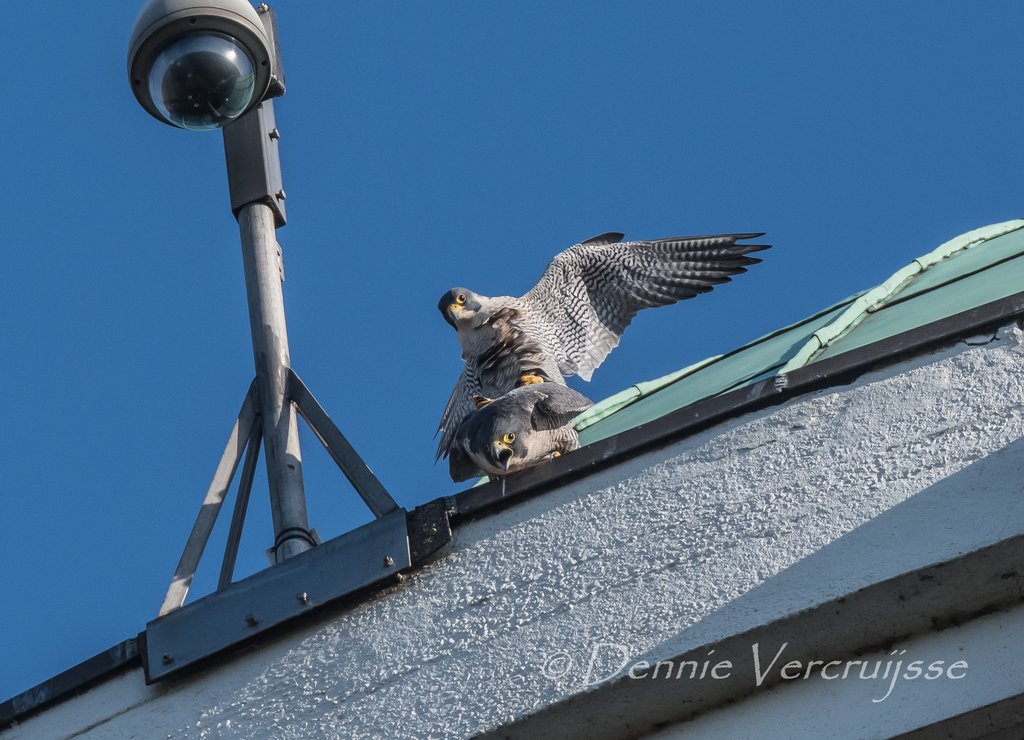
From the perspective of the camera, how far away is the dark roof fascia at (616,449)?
498 centimetres

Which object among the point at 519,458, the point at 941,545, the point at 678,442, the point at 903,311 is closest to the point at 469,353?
the point at 903,311

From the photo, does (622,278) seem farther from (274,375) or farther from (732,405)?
(732,405)

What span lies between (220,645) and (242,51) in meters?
2.22

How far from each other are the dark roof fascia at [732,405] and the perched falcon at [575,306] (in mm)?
3133

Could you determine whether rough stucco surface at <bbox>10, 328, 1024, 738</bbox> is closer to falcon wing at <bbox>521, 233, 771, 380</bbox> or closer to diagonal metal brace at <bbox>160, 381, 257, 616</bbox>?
diagonal metal brace at <bbox>160, 381, 257, 616</bbox>

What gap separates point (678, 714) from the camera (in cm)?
469

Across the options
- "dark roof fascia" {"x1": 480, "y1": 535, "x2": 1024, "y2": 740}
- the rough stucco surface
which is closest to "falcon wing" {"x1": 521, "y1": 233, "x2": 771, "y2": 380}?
the rough stucco surface

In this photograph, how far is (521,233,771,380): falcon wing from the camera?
366 inches

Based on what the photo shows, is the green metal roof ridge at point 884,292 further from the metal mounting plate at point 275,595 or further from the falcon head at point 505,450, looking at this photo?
the metal mounting plate at point 275,595

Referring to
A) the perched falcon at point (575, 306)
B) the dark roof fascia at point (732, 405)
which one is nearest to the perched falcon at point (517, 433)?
the dark roof fascia at point (732, 405)

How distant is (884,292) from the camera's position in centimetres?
766

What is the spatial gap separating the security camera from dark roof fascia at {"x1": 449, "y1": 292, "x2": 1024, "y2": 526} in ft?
6.16

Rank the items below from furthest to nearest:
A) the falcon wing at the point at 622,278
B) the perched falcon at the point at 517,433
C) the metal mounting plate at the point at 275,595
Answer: the falcon wing at the point at 622,278 < the perched falcon at the point at 517,433 < the metal mounting plate at the point at 275,595

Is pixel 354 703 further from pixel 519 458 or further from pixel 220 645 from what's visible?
pixel 519 458
